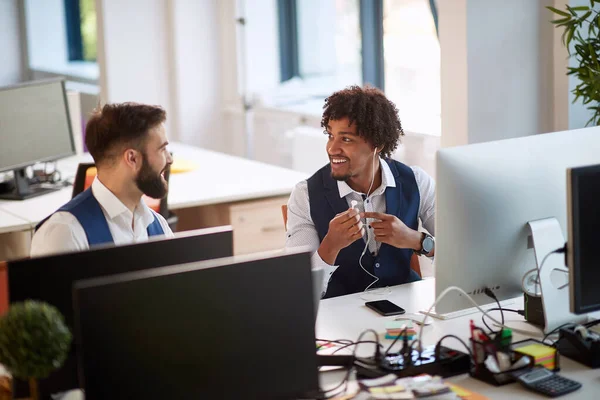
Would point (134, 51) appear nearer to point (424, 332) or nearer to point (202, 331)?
point (424, 332)

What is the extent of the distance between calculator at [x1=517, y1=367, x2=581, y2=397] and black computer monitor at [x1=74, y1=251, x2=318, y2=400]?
21.3 inches

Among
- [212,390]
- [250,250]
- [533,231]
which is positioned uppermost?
[533,231]

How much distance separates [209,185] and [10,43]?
5.23 metres

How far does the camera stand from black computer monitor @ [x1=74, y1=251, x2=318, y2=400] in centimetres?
147

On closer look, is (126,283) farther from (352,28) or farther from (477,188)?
(352,28)

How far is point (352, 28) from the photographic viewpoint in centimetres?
546

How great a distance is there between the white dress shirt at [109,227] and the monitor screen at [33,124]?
1629 millimetres

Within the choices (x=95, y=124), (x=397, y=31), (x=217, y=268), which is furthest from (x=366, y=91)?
(x=397, y=31)

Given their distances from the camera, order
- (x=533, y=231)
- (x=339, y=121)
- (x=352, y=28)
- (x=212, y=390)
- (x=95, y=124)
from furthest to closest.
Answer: (x=352, y=28)
(x=339, y=121)
(x=95, y=124)
(x=533, y=231)
(x=212, y=390)

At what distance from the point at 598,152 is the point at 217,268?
1160mm

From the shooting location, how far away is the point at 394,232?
264 cm

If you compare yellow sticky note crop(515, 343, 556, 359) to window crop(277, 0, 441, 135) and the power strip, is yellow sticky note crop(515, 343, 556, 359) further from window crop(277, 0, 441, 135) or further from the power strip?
window crop(277, 0, 441, 135)

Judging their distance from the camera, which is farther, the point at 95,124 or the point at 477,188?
the point at 95,124

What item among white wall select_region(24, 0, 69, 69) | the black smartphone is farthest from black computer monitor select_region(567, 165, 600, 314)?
white wall select_region(24, 0, 69, 69)
